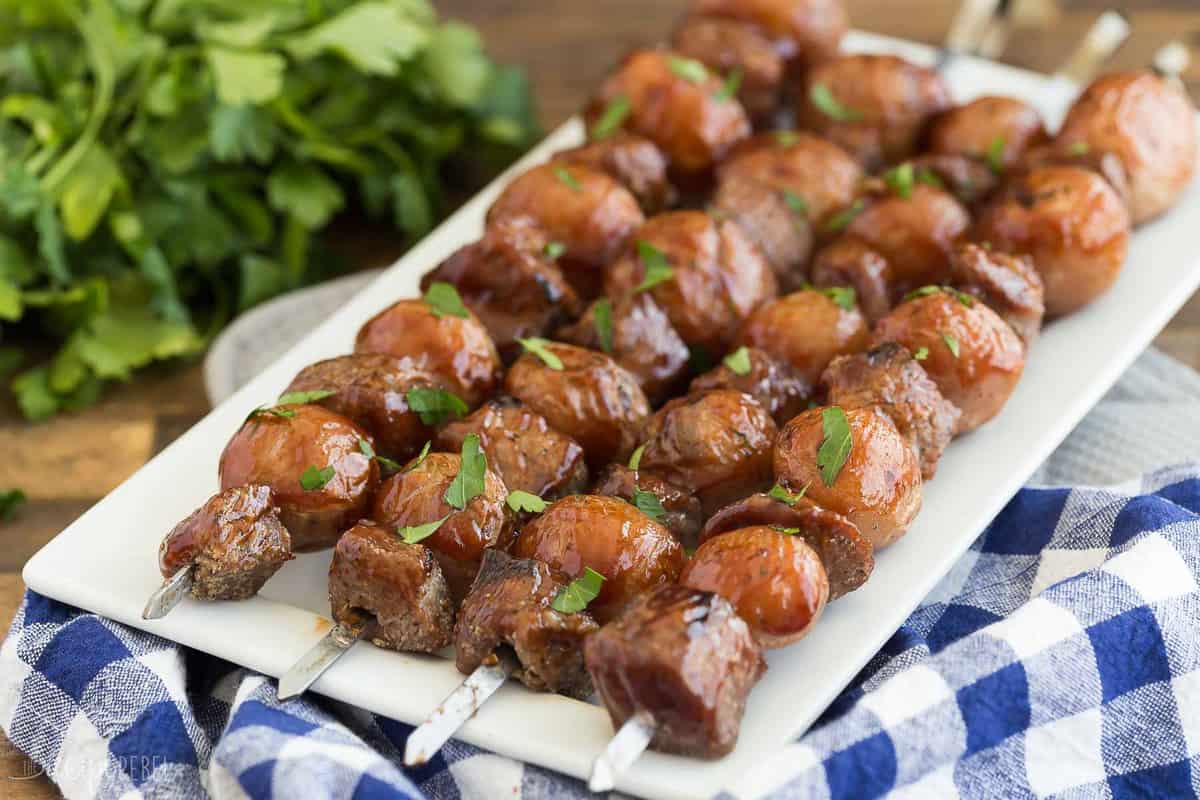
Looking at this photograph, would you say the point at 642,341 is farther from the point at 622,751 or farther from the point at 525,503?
the point at 622,751

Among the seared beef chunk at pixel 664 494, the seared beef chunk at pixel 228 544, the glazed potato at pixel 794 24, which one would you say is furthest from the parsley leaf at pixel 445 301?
the glazed potato at pixel 794 24

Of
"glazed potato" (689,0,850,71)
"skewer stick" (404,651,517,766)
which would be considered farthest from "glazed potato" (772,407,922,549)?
"glazed potato" (689,0,850,71)

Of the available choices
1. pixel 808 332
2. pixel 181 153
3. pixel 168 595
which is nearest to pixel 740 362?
pixel 808 332

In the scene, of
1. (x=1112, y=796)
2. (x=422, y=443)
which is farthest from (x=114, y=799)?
(x=1112, y=796)

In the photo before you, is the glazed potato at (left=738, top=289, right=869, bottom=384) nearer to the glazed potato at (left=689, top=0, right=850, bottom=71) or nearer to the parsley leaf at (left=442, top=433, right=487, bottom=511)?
the parsley leaf at (left=442, top=433, right=487, bottom=511)

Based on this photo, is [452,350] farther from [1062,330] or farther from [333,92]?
[333,92]

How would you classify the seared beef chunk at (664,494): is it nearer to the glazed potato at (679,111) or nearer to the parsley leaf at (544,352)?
the parsley leaf at (544,352)
